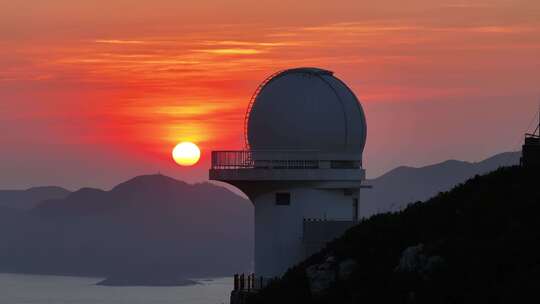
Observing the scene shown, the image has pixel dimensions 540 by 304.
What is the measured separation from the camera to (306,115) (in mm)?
62219

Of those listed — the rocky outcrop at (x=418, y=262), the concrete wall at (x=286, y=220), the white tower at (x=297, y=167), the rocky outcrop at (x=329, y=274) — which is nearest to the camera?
the rocky outcrop at (x=418, y=262)

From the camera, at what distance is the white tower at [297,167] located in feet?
203

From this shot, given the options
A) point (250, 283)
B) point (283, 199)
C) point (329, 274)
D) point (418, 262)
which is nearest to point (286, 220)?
point (283, 199)

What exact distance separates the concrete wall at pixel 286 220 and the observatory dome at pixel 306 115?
1859 millimetres

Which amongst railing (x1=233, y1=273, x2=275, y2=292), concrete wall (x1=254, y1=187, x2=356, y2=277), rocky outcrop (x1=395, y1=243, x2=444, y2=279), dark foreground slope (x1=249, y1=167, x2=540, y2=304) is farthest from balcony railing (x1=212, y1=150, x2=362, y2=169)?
rocky outcrop (x1=395, y1=243, x2=444, y2=279)

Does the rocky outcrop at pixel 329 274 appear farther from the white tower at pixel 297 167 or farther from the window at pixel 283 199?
the window at pixel 283 199

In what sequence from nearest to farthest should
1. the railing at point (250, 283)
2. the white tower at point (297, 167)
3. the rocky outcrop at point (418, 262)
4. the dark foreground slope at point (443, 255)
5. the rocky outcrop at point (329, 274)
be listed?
the dark foreground slope at point (443, 255), the rocky outcrop at point (418, 262), the rocky outcrop at point (329, 274), the white tower at point (297, 167), the railing at point (250, 283)

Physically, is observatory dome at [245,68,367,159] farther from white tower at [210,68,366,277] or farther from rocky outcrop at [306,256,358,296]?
rocky outcrop at [306,256,358,296]

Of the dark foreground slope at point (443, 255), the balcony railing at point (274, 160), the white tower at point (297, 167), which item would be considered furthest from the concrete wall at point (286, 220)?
the dark foreground slope at point (443, 255)

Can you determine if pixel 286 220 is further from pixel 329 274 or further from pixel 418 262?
pixel 418 262

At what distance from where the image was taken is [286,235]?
62406mm

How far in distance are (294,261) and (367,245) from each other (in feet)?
40.1

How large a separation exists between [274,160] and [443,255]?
18.1 meters

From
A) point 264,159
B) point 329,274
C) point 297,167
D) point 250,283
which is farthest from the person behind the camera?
point 250,283
